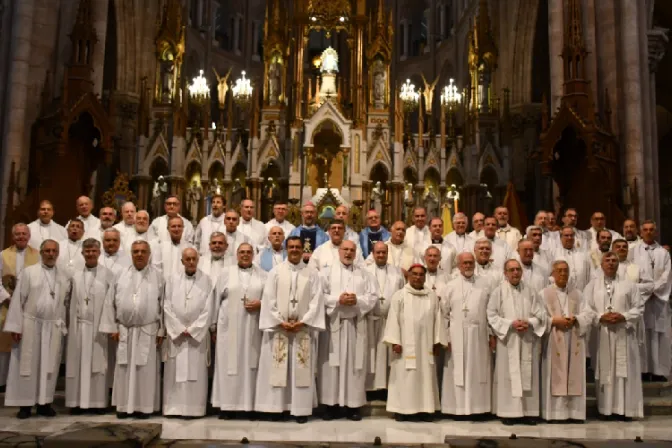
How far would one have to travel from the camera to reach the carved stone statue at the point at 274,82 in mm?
17219

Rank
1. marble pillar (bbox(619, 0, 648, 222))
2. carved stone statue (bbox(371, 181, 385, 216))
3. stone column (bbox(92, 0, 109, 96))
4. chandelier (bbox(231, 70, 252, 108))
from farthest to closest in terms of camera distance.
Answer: chandelier (bbox(231, 70, 252, 108))
carved stone statue (bbox(371, 181, 385, 216))
stone column (bbox(92, 0, 109, 96))
marble pillar (bbox(619, 0, 648, 222))

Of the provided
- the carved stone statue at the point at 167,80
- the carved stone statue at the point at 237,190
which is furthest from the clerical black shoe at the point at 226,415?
the carved stone statue at the point at 167,80

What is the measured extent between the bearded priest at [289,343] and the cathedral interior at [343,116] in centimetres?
533

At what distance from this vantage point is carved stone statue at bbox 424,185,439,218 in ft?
53.5

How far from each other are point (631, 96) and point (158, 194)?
34.2 feet

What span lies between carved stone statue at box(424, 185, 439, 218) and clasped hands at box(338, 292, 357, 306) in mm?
9352

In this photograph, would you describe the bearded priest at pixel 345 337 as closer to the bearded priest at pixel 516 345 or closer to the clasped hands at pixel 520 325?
the bearded priest at pixel 516 345

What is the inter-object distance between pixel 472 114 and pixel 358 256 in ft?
30.5

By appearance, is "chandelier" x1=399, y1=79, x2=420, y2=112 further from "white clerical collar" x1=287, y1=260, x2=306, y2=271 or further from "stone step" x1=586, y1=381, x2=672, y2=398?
"white clerical collar" x1=287, y1=260, x2=306, y2=271

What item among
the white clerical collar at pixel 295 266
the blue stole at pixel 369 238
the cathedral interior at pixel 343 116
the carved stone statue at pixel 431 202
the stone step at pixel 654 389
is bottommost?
the stone step at pixel 654 389

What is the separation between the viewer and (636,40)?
11.9 metres

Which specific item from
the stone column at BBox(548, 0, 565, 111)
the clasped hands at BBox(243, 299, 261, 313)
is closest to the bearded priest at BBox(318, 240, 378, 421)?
the clasped hands at BBox(243, 299, 261, 313)

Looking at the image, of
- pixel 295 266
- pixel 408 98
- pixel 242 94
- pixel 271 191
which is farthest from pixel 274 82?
pixel 295 266

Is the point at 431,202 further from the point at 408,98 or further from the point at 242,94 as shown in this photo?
→ the point at 242,94
